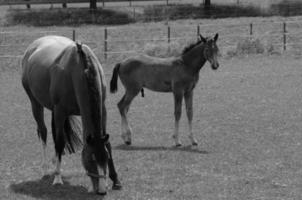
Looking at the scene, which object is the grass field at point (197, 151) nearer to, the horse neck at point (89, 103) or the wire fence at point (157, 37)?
the horse neck at point (89, 103)

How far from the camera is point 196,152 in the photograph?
11664 millimetres

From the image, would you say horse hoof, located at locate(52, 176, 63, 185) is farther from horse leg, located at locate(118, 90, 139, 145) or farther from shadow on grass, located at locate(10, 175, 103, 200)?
horse leg, located at locate(118, 90, 139, 145)

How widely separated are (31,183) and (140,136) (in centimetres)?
430

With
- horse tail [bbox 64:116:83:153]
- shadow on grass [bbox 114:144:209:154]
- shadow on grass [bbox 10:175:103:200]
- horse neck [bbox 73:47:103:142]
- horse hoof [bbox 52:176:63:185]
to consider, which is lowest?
shadow on grass [bbox 114:144:209:154]

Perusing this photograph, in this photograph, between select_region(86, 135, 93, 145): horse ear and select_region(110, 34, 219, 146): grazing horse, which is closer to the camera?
select_region(86, 135, 93, 145): horse ear

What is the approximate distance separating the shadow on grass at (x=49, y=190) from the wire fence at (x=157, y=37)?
21.5 metres

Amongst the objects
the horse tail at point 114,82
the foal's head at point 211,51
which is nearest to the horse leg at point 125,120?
the horse tail at point 114,82

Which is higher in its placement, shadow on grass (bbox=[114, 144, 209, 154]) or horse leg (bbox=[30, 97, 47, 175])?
horse leg (bbox=[30, 97, 47, 175])

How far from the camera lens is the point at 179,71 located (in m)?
12.8

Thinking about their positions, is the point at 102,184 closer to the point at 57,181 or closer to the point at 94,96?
the point at 94,96

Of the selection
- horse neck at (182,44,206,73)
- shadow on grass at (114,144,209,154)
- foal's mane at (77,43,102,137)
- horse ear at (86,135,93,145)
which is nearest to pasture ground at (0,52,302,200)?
shadow on grass at (114,144,209,154)

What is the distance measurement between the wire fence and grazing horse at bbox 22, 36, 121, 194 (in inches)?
802

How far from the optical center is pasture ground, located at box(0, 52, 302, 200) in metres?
8.93

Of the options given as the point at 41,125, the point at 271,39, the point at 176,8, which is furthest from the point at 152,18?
the point at 41,125
